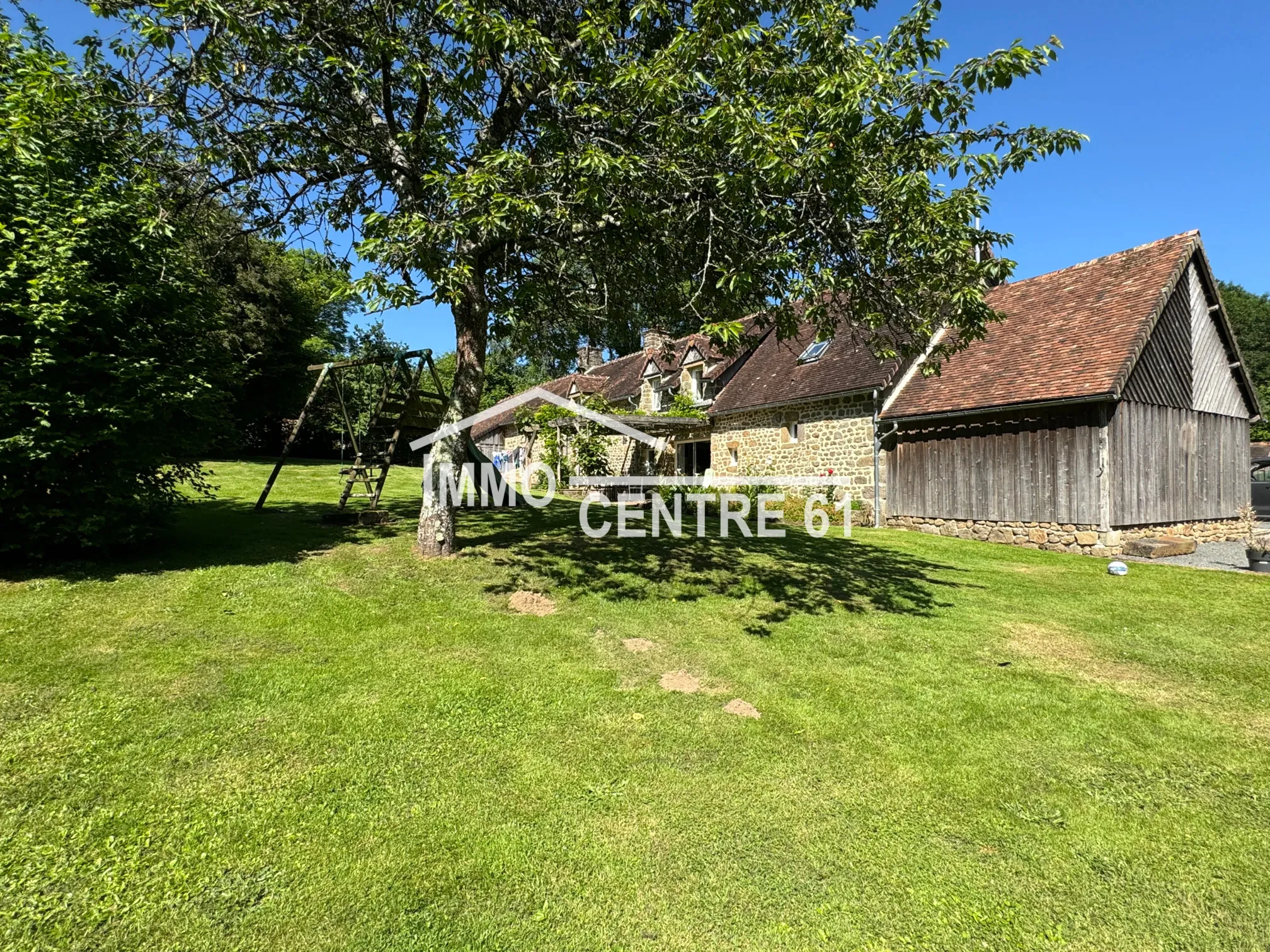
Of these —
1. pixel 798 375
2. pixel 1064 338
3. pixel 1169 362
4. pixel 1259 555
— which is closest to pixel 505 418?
pixel 798 375

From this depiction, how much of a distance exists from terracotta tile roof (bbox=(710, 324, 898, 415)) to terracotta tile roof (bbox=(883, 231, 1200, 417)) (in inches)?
43.2

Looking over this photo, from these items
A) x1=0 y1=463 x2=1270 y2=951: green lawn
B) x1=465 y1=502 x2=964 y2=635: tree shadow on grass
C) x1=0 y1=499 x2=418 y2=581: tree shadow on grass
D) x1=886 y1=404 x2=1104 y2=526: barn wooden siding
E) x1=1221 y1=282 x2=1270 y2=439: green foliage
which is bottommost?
x1=0 y1=463 x2=1270 y2=951: green lawn

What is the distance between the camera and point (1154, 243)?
44.5ft

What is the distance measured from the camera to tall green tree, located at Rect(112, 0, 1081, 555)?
17.0 feet

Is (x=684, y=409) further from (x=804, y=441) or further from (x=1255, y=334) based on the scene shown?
(x=1255, y=334)

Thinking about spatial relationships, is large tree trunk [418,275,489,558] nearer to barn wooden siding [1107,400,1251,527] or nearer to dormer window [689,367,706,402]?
barn wooden siding [1107,400,1251,527]

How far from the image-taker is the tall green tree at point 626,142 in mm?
5168

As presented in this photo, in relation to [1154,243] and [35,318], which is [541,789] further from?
[1154,243]

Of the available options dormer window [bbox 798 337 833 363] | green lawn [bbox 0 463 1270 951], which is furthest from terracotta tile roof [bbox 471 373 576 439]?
green lawn [bbox 0 463 1270 951]

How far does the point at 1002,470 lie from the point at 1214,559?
4011 millimetres

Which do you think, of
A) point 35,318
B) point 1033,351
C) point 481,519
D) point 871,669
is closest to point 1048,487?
point 1033,351

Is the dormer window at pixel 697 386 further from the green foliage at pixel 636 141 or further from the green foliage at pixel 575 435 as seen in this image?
the green foliage at pixel 636 141

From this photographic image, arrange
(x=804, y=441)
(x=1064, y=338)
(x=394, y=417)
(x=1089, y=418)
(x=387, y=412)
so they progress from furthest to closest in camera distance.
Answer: (x=804, y=441) → (x=1064, y=338) → (x=1089, y=418) → (x=394, y=417) → (x=387, y=412)

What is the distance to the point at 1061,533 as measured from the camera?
12.5 metres
